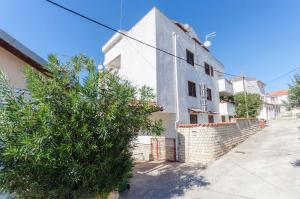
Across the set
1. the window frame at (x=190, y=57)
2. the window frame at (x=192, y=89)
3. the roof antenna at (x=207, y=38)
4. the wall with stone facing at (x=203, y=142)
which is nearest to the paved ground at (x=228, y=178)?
the wall with stone facing at (x=203, y=142)

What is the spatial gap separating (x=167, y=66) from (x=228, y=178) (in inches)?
347

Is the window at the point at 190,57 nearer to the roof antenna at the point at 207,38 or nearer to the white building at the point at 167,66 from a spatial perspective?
the white building at the point at 167,66

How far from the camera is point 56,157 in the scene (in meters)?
3.76

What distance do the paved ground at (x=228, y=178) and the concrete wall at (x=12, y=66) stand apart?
19.7 ft

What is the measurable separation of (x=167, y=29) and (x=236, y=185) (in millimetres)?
12042

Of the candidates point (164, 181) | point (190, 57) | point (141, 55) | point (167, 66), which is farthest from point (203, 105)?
point (164, 181)

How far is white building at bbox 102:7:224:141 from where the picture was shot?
13085mm

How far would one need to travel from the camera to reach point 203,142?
1098cm

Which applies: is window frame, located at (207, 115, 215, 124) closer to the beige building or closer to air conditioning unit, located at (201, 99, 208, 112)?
air conditioning unit, located at (201, 99, 208, 112)

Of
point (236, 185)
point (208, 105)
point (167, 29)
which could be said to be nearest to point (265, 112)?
point (208, 105)

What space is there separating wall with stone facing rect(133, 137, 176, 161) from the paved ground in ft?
2.93

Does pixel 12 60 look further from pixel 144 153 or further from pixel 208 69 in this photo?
pixel 208 69

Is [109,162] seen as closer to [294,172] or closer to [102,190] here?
[102,190]

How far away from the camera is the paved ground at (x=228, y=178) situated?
6512 mm
